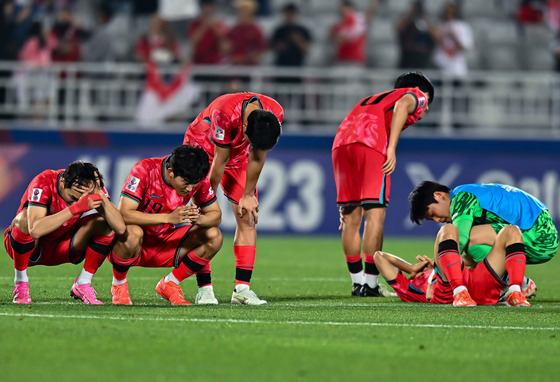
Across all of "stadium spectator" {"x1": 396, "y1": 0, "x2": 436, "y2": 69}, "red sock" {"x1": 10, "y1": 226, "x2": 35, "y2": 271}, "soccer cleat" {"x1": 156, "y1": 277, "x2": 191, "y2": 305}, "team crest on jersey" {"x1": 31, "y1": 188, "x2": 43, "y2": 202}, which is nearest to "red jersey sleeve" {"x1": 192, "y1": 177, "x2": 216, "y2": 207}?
"soccer cleat" {"x1": 156, "y1": 277, "x2": 191, "y2": 305}

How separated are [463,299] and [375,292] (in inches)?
58.3

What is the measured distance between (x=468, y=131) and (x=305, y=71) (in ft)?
10.1

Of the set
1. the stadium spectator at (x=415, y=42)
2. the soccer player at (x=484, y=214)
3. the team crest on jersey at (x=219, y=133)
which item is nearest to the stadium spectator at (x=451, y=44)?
the stadium spectator at (x=415, y=42)

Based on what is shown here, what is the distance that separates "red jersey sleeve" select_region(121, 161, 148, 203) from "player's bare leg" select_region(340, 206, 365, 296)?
238 centimetres

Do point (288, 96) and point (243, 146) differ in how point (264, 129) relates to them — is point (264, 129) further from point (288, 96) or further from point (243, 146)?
point (288, 96)

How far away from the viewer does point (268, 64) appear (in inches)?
734

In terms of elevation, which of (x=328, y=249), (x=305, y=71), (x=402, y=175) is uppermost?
A: (x=305, y=71)

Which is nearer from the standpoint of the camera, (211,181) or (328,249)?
(211,181)

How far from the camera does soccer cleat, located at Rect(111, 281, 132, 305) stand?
732 centimetres

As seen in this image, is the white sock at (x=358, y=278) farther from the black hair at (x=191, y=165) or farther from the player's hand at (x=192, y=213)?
the black hair at (x=191, y=165)

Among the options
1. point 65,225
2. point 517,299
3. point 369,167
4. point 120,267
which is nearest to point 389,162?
point 369,167

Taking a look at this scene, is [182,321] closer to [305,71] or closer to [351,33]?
[305,71]

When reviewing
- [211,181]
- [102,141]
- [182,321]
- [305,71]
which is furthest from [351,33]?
[182,321]

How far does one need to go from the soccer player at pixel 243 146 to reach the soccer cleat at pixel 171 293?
0.45 meters
